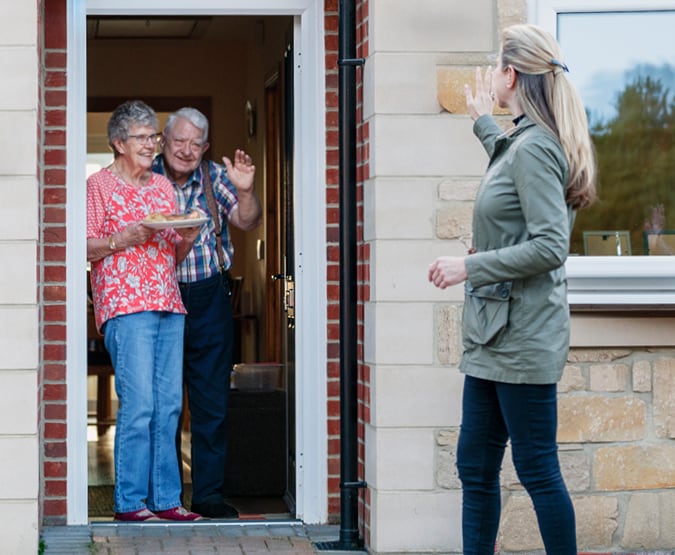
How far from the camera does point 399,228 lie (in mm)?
5531

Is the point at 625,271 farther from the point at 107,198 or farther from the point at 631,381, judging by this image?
the point at 107,198

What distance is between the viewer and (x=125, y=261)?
621 centimetres

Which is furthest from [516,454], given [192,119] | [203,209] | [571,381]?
[192,119]

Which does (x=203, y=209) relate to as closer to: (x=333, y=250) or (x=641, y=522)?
(x=333, y=250)

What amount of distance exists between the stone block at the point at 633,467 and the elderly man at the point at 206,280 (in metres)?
1.87

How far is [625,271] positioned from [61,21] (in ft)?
8.51

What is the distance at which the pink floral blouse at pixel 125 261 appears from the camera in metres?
6.21

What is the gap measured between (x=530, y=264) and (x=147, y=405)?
103 inches

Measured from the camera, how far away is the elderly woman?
20.4 ft

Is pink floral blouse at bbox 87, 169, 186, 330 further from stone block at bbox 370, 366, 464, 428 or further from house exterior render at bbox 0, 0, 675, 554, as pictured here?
stone block at bbox 370, 366, 464, 428

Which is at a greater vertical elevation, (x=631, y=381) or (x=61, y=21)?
(x=61, y=21)
